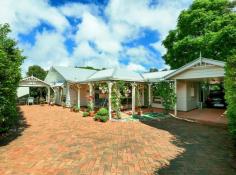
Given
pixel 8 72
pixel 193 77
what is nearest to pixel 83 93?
pixel 193 77

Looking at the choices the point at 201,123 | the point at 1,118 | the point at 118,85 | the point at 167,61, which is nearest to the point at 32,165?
the point at 1,118

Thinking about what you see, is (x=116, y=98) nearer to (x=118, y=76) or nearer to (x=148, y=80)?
(x=118, y=76)

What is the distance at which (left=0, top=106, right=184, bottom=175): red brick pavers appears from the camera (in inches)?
195

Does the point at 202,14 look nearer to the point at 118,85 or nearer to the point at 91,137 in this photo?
the point at 118,85

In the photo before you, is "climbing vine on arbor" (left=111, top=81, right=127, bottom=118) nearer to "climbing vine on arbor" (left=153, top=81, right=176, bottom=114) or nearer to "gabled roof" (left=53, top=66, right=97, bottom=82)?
"climbing vine on arbor" (left=153, top=81, right=176, bottom=114)

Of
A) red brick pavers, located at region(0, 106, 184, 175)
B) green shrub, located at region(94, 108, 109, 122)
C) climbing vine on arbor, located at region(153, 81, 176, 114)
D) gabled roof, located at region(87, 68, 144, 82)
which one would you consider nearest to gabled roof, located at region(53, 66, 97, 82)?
gabled roof, located at region(87, 68, 144, 82)

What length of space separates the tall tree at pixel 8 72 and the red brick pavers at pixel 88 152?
4.70 ft

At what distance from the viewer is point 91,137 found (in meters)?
8.20

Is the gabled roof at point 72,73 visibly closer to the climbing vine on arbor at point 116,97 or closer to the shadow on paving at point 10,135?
the climbing vine on arbor at point 116,97

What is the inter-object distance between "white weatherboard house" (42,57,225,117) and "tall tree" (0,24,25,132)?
6369 millimetres

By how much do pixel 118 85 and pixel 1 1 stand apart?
8.98 metres

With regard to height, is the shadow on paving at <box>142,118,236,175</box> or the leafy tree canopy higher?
the leafy tree canopy

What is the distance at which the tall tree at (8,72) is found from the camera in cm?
695

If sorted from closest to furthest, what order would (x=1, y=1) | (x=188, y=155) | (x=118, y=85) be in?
1. (x=188, y=155)
2. (x=1, y=1)
3. (x=118, y=85)
